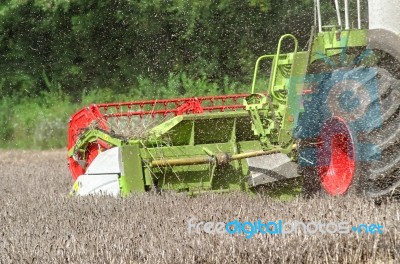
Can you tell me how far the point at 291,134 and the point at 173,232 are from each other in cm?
170

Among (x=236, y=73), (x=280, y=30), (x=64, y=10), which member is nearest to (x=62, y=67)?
(x=64, y=10)

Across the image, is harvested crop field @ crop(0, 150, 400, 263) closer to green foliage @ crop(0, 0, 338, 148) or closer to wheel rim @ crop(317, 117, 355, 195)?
wheel rim @ crop(317, 117, 355, 195)

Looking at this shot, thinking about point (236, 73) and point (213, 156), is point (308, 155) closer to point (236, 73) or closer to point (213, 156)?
point (213, 156)

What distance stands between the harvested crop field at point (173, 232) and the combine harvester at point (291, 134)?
28cm

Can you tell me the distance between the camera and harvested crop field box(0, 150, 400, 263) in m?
4.43

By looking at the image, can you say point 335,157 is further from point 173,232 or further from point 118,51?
point 118,51

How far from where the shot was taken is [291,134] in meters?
6.50

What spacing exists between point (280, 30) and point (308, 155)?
10.6m

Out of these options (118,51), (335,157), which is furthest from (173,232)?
(118,51)

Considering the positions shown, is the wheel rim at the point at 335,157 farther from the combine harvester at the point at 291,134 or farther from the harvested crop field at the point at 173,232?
the harvested crop field at the point at 173,232

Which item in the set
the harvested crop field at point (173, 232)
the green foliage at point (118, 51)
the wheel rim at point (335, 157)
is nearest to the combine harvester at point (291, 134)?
the wheel rim at point (335, 157)

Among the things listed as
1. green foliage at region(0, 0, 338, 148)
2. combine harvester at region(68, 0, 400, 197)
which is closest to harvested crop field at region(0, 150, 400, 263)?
combine harvester at region(68, 0, 400, 197)

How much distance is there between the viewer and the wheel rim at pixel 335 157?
5.96 m

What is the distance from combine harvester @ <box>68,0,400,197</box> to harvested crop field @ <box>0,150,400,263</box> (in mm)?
279
